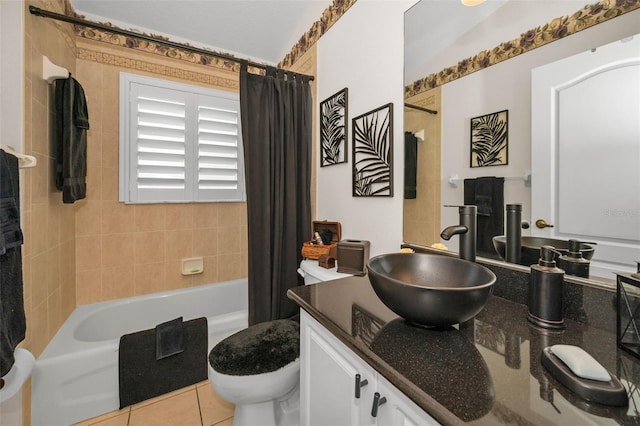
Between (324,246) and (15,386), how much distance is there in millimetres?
1469

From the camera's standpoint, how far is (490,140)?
0.97 m

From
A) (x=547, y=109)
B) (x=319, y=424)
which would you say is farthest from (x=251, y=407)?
(x=547, y=109)

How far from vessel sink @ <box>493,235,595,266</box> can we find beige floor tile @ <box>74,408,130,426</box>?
2068mm

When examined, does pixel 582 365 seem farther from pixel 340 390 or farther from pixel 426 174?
pixel 426 174

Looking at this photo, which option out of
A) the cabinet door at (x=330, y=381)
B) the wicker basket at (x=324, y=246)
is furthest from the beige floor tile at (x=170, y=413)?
the wicker basket at (x=324, y=246)

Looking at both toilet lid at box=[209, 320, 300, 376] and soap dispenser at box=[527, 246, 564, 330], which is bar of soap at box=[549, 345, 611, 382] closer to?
soap dispenser at box=[527, 246, 564, 330]

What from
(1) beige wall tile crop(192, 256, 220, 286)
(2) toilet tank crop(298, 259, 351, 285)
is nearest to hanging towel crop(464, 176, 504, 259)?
(2) toilet tank crop(298, 259, 351, 285)

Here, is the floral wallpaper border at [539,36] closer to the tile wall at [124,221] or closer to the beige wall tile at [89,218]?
the tile wall at [124,221]

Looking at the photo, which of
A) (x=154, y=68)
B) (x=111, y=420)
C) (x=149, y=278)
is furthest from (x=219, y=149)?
(x=111, y=420)

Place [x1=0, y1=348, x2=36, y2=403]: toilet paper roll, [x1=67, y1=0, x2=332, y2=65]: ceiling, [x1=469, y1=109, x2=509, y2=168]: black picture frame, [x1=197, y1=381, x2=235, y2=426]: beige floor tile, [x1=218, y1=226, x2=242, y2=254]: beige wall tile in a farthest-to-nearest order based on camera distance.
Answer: [x1=218, y1=226, x2=242, y2=254]: beige wall tile < [x1=67, y1=0, x2=332, y2=65]: ceiling < [x1=197, y1=381, x2=235, y2=426]: beige floor tile < [x1=0, y1=348, x2=36, y2=403]: toilet paper roll < [x1=469, y1=109, x2=509, y2=168]: black picture frame

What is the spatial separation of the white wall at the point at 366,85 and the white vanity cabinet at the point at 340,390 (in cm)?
70

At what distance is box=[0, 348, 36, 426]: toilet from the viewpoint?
1.05 m

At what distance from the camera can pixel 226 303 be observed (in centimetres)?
250

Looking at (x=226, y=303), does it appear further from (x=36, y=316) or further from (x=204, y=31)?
(x=204, y=31)
